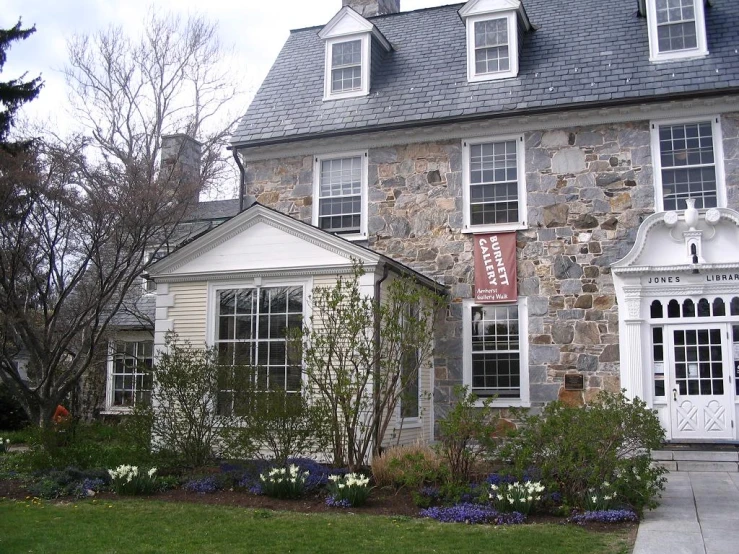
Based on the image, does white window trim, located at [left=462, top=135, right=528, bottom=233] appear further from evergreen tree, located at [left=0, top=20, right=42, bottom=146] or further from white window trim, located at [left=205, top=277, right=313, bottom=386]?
evergreen tree, located at [left=0, top=20, right=42, bottom=146]

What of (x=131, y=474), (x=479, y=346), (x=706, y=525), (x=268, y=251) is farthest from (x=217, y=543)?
(x=479, y=346)

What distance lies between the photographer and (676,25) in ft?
45.8

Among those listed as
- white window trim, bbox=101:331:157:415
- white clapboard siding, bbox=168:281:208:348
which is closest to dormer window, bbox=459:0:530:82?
white clapboard siding, bbox=168:281:208:348

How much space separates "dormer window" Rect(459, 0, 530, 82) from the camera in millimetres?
14688

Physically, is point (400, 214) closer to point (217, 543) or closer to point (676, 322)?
point (676, 322)

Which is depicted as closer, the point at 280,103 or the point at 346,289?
the point at 346,289

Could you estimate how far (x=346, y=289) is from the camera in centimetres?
1126

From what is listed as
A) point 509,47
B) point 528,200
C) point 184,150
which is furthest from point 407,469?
point 184,150

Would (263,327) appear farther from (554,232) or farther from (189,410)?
(554,232)

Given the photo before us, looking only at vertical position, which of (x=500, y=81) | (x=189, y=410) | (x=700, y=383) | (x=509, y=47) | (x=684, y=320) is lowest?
(x=189, y=410)

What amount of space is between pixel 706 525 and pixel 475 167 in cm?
821

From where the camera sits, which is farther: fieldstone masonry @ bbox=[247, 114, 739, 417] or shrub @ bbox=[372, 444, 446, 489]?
fieldstone masonry @ bbox=[247, 114, 739, 417]

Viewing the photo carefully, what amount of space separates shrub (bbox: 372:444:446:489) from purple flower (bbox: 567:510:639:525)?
1.79 m

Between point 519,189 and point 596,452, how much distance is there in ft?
21.7
